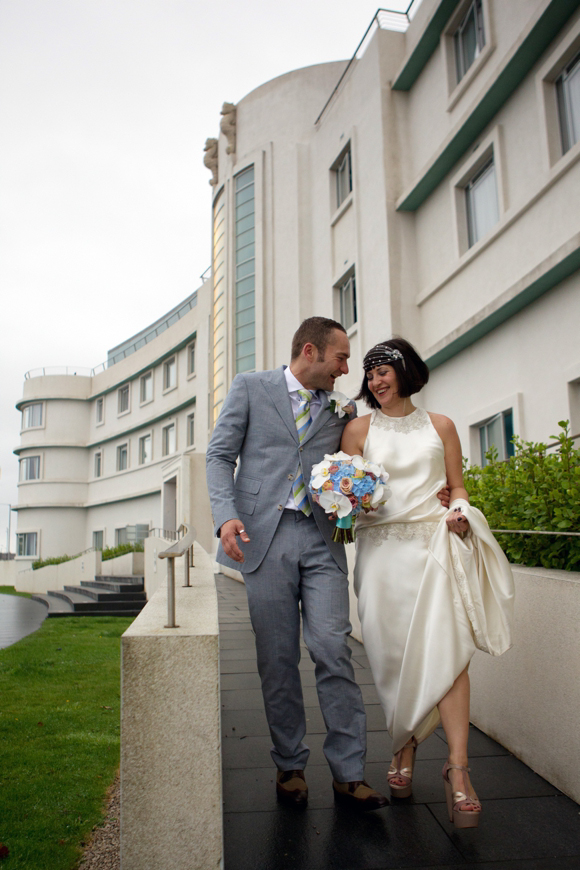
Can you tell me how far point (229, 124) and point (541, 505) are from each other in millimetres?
21190

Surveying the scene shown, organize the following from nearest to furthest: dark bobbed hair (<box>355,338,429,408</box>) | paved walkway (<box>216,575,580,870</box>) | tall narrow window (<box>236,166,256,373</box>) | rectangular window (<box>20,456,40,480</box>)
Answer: paved walkway (<box>216,575,580,870</box>)
dark bobbed hair (<box>355,338,429,408</box>)
tall narrow window (<box>236,166,256,373</box>)
rectangular window (<box>20,456,40,480</box>)

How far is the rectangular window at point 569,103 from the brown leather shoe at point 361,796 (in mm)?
7672

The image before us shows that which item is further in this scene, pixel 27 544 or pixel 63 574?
pixel 27 544

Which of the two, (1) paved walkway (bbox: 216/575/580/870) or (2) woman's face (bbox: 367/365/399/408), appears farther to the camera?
(2) woman's face (bbox: 367/365/399/408)

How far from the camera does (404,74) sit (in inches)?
472

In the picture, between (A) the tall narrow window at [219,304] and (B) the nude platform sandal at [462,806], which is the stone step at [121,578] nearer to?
(A) the tall narrow window at [219,304]

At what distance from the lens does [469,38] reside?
34.6 ft

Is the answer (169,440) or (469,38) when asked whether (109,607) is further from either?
(169,440)

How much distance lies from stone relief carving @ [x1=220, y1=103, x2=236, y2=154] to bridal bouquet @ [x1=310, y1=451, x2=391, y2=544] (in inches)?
830

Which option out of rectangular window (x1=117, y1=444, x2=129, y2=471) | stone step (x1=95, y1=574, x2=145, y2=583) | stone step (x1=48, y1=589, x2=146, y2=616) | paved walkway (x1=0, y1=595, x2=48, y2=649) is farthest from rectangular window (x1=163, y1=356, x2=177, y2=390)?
stone step (x1=48, y1=589, x2=146, y2=616)

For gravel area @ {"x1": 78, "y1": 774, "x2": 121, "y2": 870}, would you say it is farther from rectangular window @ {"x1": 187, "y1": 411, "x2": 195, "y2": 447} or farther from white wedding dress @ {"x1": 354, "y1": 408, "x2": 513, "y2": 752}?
rectangular window @ {"x1": 187, "y1": 411, "x2": 195, "y2": 447}

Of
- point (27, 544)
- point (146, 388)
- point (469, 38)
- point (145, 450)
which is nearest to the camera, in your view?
point (469, 38)

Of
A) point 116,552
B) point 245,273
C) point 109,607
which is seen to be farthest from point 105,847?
point 116,552

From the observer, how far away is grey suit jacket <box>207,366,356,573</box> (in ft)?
10.9
